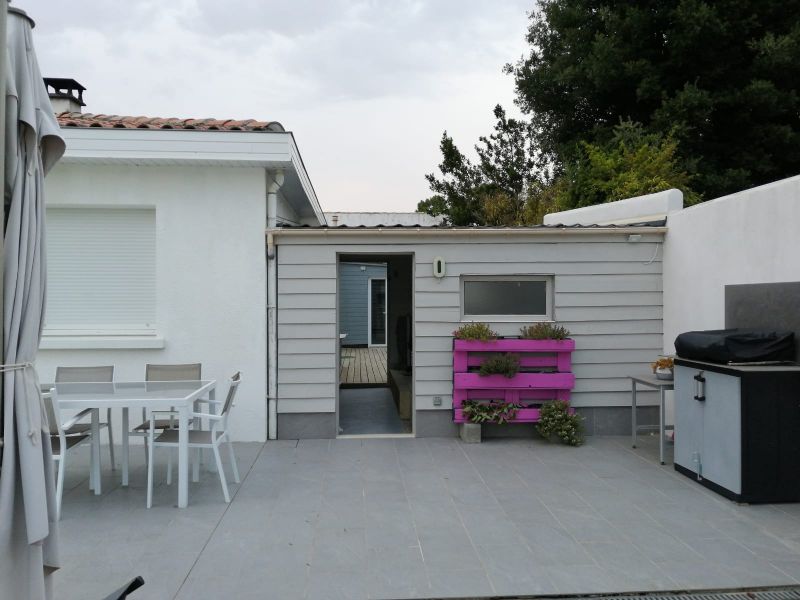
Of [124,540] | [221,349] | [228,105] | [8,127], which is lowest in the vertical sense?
[124,540]

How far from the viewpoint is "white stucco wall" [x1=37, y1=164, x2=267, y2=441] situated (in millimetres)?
6809

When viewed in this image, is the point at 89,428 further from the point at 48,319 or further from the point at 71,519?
the point at 48,319

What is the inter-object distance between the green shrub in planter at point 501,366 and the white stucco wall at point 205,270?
2395 mm

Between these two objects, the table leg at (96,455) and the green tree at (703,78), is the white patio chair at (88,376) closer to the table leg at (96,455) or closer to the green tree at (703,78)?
the table leg at (96,455)

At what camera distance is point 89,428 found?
532 cm

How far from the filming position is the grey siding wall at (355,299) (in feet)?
58.8

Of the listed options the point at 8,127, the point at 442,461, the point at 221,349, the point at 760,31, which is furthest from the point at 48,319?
the point at 760,31

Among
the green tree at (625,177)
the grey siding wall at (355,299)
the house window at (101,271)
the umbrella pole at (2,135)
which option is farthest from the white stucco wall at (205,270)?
the grey siding wall at (355,299)

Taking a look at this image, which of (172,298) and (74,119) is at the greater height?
(74,119)

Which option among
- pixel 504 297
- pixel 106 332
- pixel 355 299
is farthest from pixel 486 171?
pixel 106 332

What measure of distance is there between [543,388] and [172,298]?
412cm

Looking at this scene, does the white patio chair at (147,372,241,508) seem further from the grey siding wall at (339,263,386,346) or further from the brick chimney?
the grey siding wall at (339,263,386,346)

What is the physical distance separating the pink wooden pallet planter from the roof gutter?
3.93 feet

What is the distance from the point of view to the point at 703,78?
14586 millimetres
